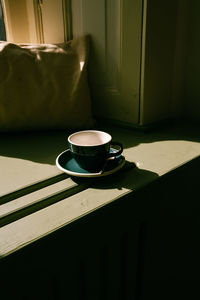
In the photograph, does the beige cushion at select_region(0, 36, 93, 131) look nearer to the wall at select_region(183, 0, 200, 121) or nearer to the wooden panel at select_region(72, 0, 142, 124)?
the wooden panel at select_region(72, 0, 142, 124)

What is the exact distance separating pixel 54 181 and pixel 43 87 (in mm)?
425

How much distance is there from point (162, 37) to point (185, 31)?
0.15 m

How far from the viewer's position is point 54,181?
0.60 metres

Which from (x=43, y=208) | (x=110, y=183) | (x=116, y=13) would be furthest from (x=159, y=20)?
(x=43, y=208)

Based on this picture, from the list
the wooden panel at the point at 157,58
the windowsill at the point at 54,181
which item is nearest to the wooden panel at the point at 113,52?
the wooden panel at the point at 157,58

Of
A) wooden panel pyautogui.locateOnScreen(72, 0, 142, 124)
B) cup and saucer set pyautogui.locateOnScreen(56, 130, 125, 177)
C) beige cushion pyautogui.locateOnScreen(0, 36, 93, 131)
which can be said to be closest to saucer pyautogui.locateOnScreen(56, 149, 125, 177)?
cup and saucer set pyautogui.locateOnScreen(56, 130, 125, 177)

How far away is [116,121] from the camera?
1.04 m

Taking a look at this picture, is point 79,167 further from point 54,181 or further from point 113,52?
point 113,52

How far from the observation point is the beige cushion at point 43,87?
0.85m

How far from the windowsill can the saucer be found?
3cm

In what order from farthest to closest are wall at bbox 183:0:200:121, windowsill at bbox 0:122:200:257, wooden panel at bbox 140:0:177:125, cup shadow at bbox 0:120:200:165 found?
1. wall at bbox 183:0:200:121
2. wooden panel at bbox 140:0:177:125
3. cup shadow at bbox 0:120:200:165
4. windowsill at bbox 0:122:200:257

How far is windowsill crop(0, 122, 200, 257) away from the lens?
17.6 inches

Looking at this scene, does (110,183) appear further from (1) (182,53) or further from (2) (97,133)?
(1) (182,53)

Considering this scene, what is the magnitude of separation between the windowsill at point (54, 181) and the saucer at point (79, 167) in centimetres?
3
